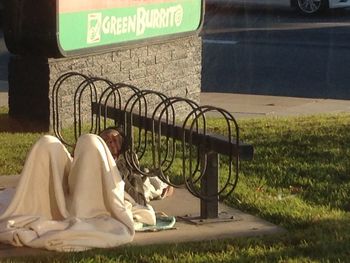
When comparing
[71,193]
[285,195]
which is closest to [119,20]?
[285,195]

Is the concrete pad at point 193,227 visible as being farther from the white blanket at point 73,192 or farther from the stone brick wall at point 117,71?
the stone brick wall at point 117,71

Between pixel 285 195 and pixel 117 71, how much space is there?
12.1ft

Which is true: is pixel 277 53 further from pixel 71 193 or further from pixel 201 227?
pixel 71 193

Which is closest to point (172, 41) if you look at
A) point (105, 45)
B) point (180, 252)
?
point (105, 45)

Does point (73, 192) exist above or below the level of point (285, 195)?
above

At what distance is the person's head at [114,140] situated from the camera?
6.84m

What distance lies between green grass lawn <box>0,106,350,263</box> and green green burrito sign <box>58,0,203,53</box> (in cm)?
103

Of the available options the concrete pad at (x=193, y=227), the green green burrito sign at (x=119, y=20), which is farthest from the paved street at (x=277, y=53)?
the concrete pad at (x=193, y=227)

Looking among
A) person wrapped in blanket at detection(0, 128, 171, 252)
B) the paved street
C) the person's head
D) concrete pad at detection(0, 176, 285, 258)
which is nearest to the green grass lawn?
concrete pad at detection(0, 176, 285, 258)

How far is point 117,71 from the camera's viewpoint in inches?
424

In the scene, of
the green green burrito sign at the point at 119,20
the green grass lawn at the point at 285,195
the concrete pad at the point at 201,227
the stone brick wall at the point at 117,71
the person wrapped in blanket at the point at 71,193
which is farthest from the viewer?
the stone brick wall at the point at 117,71

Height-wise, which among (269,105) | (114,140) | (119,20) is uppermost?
(119,20)

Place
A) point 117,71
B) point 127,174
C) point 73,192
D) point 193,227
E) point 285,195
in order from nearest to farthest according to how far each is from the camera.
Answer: point 73,192 < point 193,227 < point 127,174 < point 285,195 < point 117,71

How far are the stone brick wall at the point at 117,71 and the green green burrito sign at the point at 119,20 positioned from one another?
182 mm
